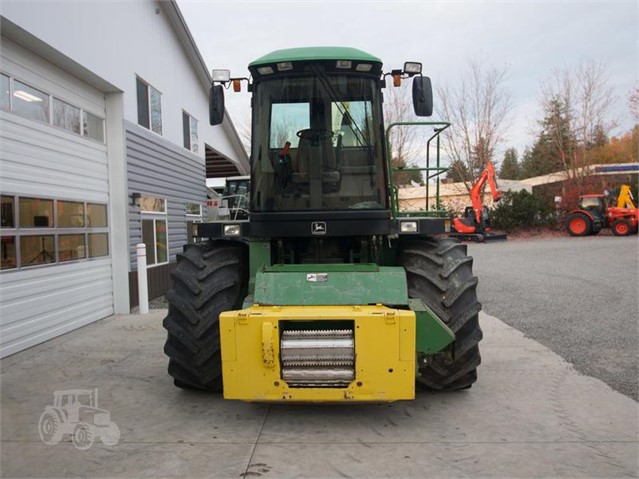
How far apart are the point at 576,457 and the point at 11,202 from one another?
641cm

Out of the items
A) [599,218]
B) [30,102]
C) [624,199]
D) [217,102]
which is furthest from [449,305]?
[624,199]

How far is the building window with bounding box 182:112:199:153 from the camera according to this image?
41.7ft

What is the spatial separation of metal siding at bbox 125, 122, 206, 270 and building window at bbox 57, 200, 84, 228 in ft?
3.84

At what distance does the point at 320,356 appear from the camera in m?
3.58

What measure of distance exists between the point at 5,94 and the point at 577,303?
9117mm

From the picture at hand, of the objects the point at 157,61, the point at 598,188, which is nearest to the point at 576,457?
the point at 157,61

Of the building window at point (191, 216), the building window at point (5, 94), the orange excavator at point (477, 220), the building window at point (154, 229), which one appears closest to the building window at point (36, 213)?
the building window at point (5, 94)

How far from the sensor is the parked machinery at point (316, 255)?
3.67 m

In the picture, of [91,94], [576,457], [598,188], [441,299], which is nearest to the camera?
[576,457]

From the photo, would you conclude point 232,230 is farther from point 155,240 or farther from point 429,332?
point 155,240

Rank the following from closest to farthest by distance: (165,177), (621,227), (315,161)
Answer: (315,161) < (165,177) < (621,227)

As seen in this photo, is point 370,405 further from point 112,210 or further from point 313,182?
point 112,210

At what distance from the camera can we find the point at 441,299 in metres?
4.11

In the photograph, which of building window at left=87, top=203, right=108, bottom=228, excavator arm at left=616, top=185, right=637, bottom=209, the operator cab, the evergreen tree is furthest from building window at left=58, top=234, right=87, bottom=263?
the evergreen tree
